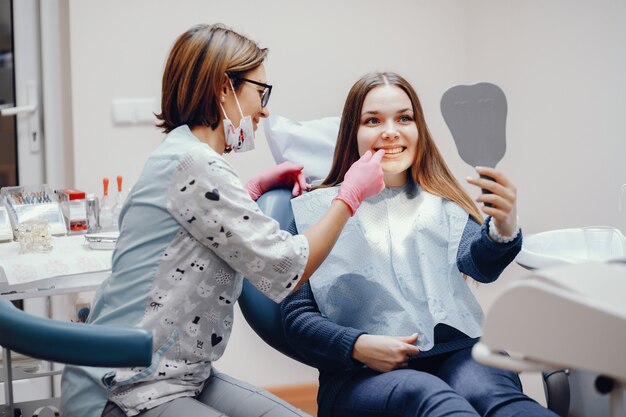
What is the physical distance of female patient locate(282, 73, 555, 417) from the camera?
165 cm

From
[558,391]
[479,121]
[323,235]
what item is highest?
[479,121]

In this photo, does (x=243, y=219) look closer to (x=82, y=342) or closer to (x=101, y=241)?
(x=82, y=342)

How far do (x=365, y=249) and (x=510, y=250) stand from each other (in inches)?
12.9

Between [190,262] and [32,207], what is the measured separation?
0.96m

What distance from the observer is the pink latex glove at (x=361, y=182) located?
163 centimetres

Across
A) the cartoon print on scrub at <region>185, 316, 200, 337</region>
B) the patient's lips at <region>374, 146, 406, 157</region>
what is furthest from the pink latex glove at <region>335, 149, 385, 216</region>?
the cartoon print on scrub at <region>185, 316, 200, 337</region>

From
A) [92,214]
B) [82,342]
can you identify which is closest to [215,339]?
[82,342]

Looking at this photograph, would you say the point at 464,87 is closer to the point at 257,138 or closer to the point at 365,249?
the point at 365,249

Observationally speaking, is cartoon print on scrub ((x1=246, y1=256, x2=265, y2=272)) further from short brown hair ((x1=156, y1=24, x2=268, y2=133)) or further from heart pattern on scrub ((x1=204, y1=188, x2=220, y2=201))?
short brown hair ((x1=156, y1=24, x2=268, y2=133))

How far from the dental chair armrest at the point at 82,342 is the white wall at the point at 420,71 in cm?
162

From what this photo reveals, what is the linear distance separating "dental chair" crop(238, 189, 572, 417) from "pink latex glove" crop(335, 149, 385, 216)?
0.30m

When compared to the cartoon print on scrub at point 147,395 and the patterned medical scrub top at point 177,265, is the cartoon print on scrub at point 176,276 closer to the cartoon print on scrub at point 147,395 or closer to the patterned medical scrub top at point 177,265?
the patterned medical scrub top at point 177,265

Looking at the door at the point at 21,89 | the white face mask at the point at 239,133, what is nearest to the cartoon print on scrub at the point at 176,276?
the white face mask at the point at 239,133

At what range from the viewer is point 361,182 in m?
1.67
